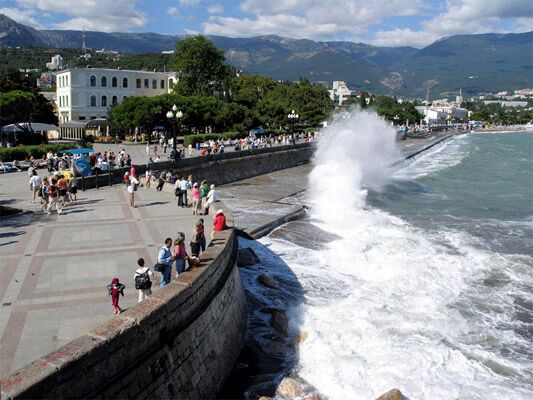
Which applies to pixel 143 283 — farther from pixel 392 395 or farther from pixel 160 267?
pixel 392 395

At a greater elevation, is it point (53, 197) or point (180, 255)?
point (53, 197)

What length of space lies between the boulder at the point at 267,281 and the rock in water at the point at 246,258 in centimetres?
112

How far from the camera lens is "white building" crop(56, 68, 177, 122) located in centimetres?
6744

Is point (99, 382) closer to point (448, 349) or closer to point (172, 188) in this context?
point (448, 349)

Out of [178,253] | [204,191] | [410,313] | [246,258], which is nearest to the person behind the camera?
[178,253]

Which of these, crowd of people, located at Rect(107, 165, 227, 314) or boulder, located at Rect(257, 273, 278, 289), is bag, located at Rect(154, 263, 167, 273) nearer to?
crowd of people, located at Rect(107, 165, 227, 314)

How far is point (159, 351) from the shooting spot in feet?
26.5

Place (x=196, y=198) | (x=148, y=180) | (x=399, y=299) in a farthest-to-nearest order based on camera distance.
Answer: (x=148, y=180)
(x=196, y=198)
(x=399, y=299)

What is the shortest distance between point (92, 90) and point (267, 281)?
60537 millimetres

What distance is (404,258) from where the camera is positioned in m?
18.2

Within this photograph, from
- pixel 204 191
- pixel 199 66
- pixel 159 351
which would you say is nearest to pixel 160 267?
pixel 159 351

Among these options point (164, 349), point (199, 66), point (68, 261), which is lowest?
point (164, 349)

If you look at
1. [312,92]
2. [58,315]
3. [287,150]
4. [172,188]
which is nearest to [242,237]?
[172,188]

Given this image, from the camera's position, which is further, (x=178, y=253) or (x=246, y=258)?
(x=246, y=258)
